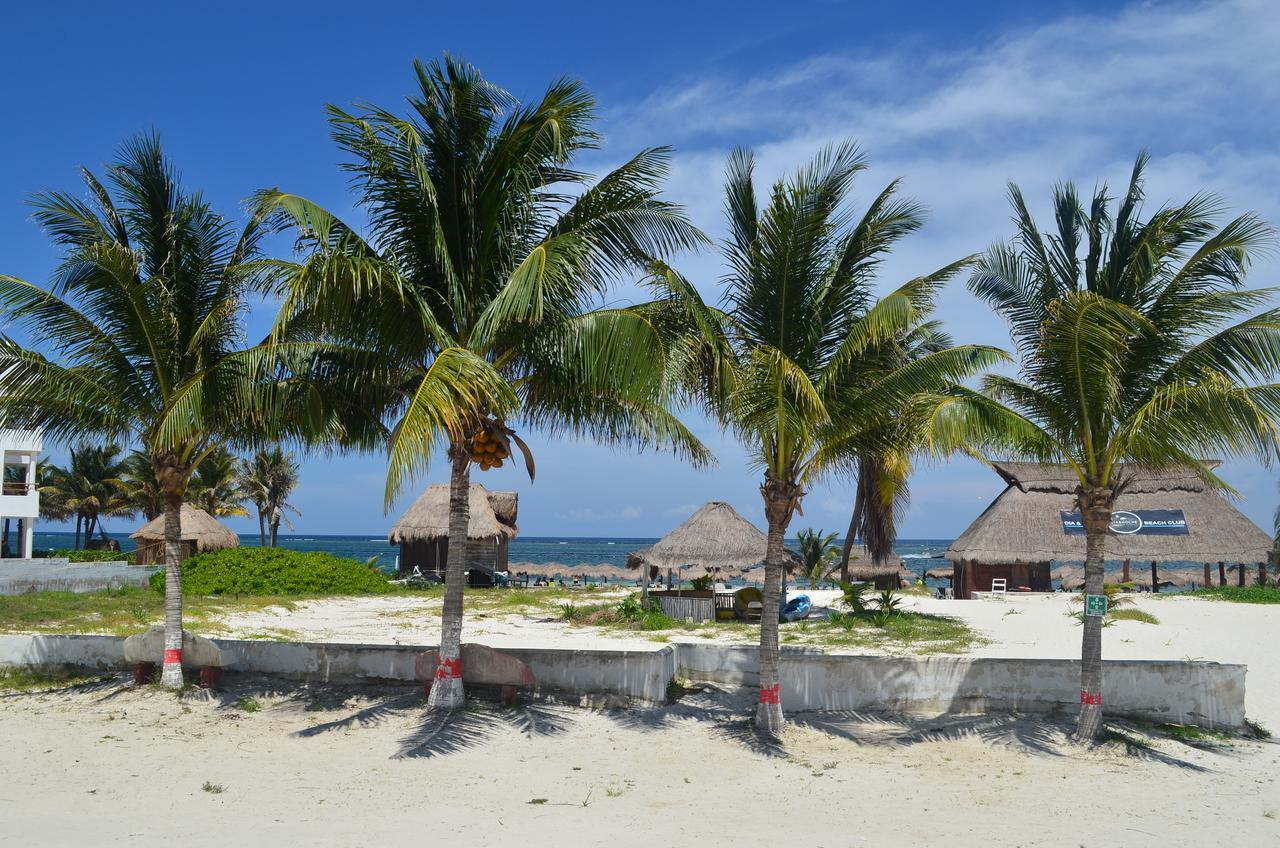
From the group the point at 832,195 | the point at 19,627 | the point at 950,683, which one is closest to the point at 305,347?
the point at 832,195

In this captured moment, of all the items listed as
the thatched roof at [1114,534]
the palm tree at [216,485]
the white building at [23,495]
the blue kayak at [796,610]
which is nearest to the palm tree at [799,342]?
the blue kayak at [796,610]

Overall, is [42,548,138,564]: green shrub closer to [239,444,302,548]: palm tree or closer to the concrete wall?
[239,444,302,548]: palm tree

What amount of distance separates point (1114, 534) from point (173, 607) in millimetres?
22322

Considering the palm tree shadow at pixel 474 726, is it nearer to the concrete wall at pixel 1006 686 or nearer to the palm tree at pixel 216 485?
the concrete wall at pixel 1006 686

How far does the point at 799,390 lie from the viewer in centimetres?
863

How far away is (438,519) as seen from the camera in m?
31.9

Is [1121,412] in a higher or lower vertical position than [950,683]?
higher

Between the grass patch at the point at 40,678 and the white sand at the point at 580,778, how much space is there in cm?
63

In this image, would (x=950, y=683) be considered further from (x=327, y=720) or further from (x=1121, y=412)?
(x=327, y=720)

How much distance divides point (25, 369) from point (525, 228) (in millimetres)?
5097

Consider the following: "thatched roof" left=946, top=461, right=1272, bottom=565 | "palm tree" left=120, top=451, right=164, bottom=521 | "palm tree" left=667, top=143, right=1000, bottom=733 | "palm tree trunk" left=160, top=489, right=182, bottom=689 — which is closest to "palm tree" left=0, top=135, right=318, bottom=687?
"palm tree trunk" left=160, top=489, right=182, bottom=689

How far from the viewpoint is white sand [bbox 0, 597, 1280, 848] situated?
631 centimetres

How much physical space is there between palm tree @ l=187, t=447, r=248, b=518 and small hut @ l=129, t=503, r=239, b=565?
8332mm

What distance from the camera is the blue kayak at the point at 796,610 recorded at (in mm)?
19109
